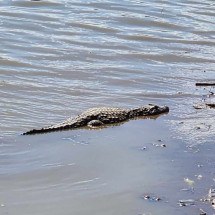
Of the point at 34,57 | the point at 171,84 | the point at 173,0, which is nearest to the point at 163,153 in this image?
the point at 171,84

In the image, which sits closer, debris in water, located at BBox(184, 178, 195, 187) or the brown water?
the brown water

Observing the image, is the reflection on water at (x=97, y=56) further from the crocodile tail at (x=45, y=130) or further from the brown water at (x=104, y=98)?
the crocodile tail at (x=45, y=130)

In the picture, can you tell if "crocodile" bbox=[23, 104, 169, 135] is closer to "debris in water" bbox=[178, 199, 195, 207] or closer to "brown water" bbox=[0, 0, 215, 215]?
"brown water" bbox=[0, 0, 215, 215]

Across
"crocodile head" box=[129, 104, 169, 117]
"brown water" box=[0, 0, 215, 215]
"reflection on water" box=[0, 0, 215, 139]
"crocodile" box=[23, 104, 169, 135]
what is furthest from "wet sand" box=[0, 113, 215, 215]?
"reflection on water" box=[0, 0, 215, 139]

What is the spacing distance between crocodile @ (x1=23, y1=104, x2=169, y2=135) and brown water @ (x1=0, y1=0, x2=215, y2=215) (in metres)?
0.12

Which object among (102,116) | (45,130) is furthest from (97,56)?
(45,130)

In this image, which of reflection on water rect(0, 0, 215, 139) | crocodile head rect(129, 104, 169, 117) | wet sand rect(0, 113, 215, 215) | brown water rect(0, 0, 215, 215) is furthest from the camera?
reflection on water rect(0, 0, 215, 139)

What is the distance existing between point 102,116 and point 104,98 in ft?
3.39

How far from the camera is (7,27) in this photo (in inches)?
402

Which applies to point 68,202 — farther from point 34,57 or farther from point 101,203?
point 34,57

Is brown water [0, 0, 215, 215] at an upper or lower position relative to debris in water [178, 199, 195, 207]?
upper

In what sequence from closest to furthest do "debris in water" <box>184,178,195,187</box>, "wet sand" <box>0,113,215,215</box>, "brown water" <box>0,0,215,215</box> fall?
"wet sand" <box>0,113,215,215</box> < "brown water" <box>0,0,215,215</box> < "debris in water" <box>184,178,195,187</box>

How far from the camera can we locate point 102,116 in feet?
21.5

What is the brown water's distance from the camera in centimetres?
495
